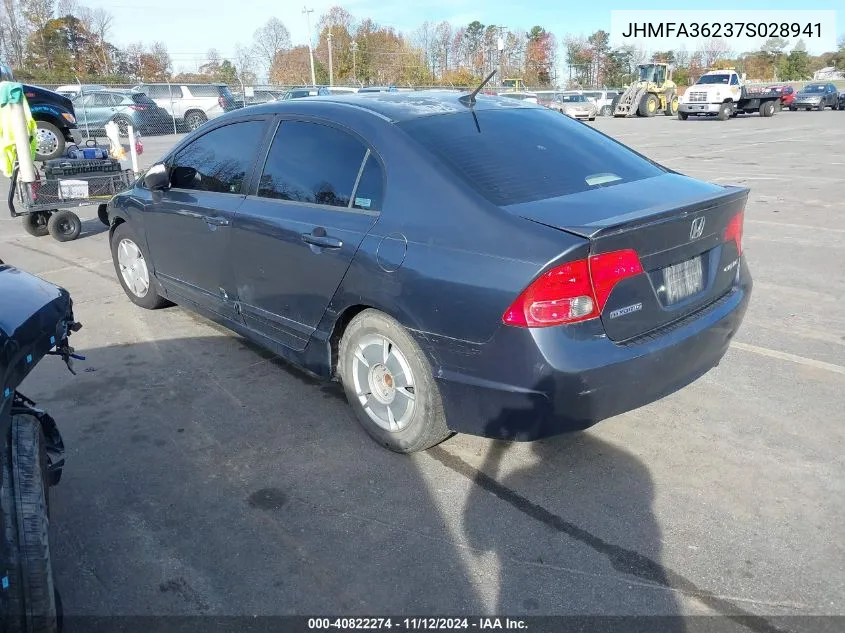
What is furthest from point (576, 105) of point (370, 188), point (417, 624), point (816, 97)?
point (417, 624)

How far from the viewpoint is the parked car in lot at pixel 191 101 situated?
28078mm

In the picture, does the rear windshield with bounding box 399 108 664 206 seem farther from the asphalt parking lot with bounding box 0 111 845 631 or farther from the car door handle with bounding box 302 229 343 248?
the asphalt parking lot with bounding box 0 111 845 631

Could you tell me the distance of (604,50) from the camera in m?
78.8

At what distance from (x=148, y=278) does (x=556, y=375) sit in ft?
12.8

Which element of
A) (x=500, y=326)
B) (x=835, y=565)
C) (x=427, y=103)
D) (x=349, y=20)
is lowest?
(x=835, y=565)

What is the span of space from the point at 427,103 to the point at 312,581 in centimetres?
253

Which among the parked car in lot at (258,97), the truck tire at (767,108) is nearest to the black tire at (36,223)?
the parked car in lot at (258,97)

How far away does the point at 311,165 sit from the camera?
3.68 metres

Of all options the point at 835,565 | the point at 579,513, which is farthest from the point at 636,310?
the point at 835,565

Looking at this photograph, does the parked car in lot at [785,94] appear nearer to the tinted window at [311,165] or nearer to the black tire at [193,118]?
the black tire at [193,118]

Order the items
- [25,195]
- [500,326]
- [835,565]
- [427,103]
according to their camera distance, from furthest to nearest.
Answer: [25,195] < [427,103] < [500,326] < [835,565]

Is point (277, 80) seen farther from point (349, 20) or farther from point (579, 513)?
point (579, 513)

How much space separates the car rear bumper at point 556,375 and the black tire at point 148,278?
3.23 metres

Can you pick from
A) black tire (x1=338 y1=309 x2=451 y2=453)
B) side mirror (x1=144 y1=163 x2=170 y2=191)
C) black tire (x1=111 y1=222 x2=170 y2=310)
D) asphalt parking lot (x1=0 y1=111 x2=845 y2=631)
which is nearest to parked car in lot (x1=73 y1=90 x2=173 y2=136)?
black tire (x1=111 y1=222 x2=170 y2=310)
